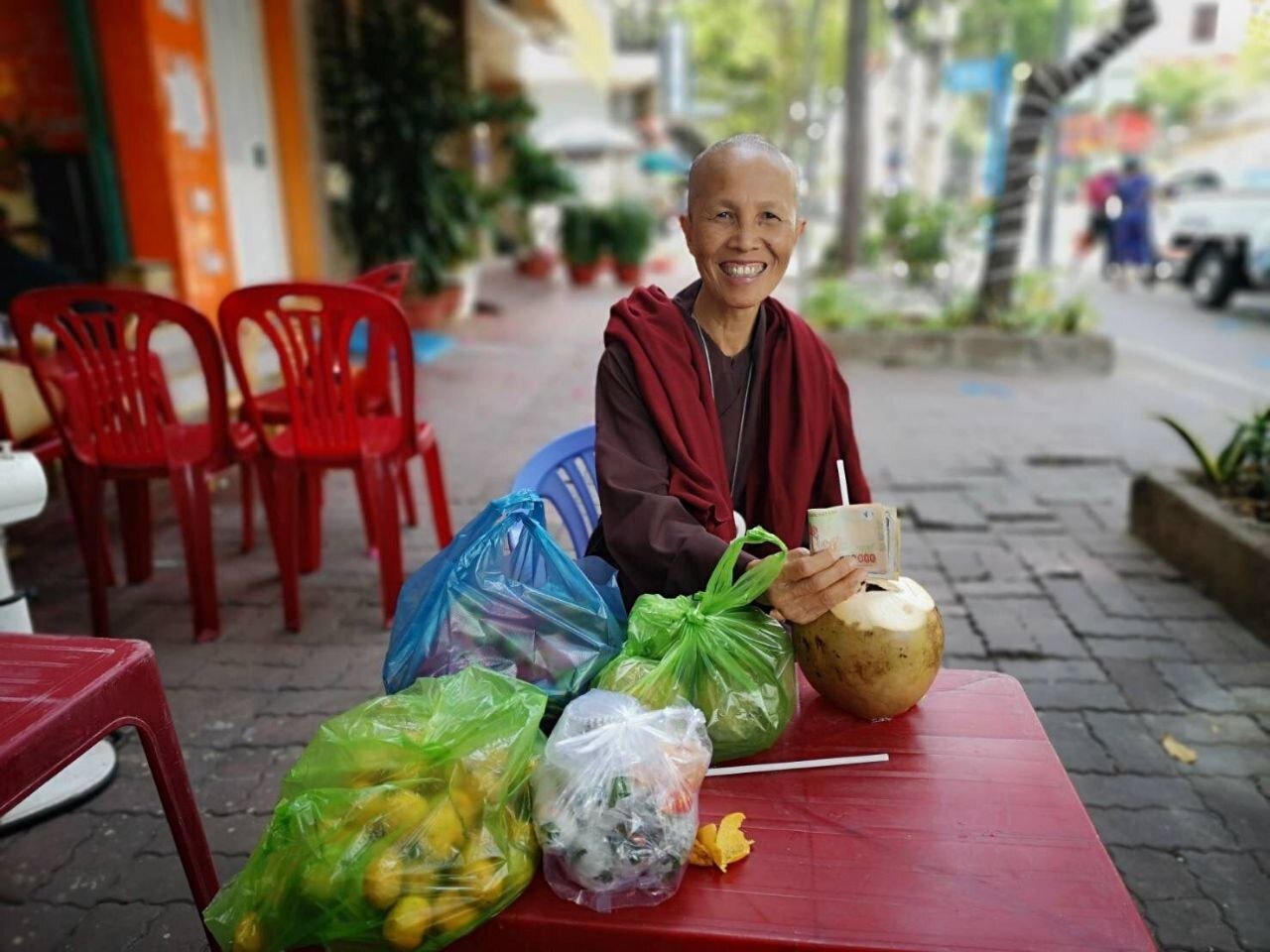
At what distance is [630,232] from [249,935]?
48.3 ft

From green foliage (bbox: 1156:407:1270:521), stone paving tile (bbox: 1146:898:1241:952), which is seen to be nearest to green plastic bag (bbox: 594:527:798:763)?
stone paving tile (bbox: 1146:898:1241:952)

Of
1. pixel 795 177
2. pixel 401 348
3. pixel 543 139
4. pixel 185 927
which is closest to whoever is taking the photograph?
pixel 795 177

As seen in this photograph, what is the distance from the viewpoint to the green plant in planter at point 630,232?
1505 centimetres

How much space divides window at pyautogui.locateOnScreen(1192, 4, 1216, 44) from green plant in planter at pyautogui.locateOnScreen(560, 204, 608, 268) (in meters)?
26.6

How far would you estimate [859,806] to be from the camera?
4.37ft

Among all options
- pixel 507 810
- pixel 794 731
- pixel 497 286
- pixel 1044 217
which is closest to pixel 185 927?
pixel 507 810

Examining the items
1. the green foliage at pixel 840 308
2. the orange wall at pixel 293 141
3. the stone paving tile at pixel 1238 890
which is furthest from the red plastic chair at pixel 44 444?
the green foliage at pixel 840 308

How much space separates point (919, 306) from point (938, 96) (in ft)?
36.0

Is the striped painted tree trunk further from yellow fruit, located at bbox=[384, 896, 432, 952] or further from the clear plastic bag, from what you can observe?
yellow fruit, located at bbox=[384, 896, 432, 952]

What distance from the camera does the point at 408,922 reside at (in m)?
1.13

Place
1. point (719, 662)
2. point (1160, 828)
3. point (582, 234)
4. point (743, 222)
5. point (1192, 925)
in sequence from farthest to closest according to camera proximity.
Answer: point (582, 234) → point (1160, 828) → point (1192, 925) → point (743, 222) → point (719, 662)

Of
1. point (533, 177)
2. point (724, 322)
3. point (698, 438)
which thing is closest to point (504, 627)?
point (698, 438)

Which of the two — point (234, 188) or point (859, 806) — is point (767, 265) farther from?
point (234, 188)

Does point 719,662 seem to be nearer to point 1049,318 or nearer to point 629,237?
point 1049,318
